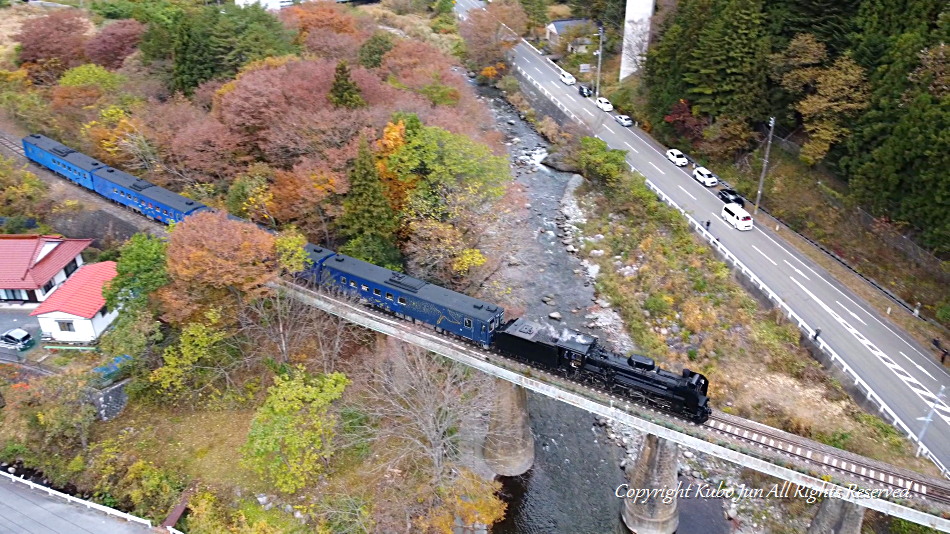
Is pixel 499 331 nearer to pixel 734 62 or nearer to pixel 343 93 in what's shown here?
pixel 343 93

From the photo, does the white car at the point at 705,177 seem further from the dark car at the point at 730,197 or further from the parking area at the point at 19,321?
the parking area at the point at 19,321

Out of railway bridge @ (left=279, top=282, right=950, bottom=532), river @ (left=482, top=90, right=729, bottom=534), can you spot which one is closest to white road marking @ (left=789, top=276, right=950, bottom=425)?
railway bridge @ (left=279, top=282, right=950, bottom=532)

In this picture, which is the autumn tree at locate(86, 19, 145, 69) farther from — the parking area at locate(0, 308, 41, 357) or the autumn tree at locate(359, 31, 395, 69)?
the parking area at locate(0, 308, 41, 357)

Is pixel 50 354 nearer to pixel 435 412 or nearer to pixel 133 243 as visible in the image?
pixel 133 243

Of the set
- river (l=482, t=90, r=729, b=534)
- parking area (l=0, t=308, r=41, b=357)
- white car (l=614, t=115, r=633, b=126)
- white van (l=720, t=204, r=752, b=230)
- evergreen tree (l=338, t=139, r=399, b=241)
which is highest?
evergreen tree (l=338, t=139, r=399, b=241)

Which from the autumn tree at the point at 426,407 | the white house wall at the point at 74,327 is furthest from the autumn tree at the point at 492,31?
the white house wall at the point at 74,327

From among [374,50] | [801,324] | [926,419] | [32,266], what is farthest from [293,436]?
[374,50]
